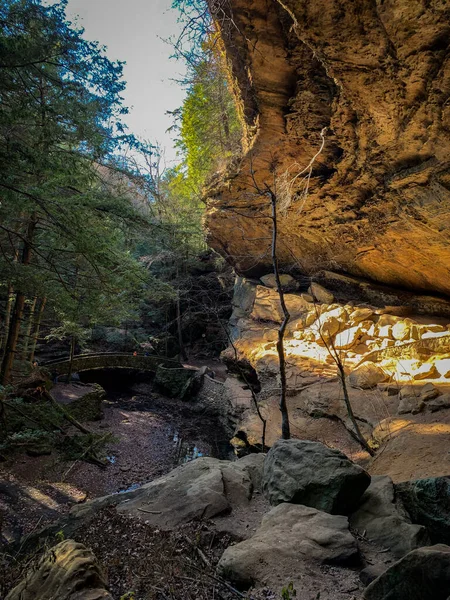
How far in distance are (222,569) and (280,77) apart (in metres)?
8.34

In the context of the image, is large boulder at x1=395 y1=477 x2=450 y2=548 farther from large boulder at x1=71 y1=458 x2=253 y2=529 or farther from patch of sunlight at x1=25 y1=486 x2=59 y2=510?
patch of sunlight at x1=25 y1=486 x2=59 y2=510

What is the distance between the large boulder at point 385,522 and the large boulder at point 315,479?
6.1 inches

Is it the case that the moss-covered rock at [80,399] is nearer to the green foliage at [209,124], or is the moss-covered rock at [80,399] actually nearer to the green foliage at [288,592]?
the green foliage at [209,124]

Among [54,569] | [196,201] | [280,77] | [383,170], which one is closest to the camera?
[54,569]

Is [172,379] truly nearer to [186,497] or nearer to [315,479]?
[186,497]

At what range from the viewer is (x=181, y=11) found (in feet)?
17.4

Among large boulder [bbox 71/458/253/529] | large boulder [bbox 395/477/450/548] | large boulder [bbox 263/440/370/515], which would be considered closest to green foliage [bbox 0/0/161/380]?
large boulder [bbox 71/458/253/529]

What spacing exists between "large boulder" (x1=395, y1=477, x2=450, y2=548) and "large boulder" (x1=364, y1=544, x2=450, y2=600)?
3.84ft

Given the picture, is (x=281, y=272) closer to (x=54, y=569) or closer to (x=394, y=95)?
(x=394, y=95)

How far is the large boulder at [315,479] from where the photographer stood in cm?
395

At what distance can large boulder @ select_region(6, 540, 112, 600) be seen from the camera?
2.66m

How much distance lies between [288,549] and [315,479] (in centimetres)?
109

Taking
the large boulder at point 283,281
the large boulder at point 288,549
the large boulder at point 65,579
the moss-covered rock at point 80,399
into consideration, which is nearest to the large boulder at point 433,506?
the large boulder at point 288,549

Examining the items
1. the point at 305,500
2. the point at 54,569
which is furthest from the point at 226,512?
the point at 54,569
